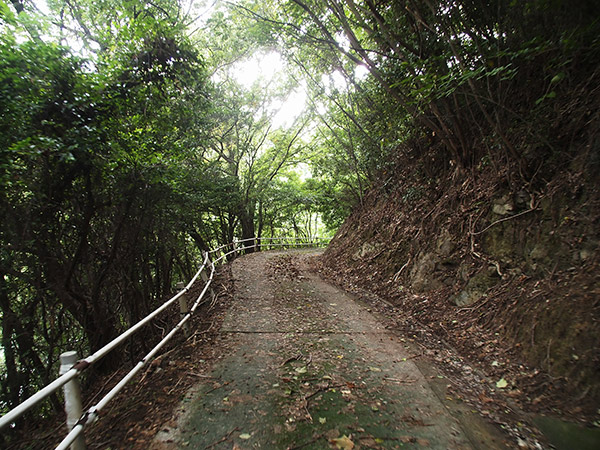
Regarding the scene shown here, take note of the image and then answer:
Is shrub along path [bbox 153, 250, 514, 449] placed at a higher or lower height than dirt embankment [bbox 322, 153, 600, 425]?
lower

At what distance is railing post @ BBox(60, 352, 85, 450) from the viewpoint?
213 centimetres

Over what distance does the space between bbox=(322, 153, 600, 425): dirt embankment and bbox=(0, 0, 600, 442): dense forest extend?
0.03m

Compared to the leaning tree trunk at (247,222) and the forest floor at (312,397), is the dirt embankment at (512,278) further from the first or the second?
the leaning tree trunk at (247,222)

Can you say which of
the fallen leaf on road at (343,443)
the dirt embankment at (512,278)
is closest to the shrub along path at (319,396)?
the fallen leaf on road at (343,443)

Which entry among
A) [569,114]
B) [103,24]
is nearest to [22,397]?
[103,24]

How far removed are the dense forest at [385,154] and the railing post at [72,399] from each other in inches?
115

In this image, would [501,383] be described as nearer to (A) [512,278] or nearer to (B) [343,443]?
(A) [512,278]

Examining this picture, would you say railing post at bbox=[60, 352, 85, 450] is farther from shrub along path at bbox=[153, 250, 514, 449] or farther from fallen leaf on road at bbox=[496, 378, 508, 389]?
fallen leaf on road at bbox=[496, 378, 508, 389]

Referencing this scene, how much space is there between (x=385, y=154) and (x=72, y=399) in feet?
31.0

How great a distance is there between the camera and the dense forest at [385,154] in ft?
12.3

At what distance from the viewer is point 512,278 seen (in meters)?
4.40

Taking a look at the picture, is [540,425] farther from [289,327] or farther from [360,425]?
[289,327]

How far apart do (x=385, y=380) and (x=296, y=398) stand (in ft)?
3.73

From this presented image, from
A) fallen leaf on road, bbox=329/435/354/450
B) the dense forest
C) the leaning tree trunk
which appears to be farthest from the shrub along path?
the leaning tree trunk
